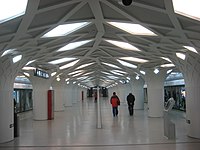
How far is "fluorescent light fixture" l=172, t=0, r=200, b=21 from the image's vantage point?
7.74m

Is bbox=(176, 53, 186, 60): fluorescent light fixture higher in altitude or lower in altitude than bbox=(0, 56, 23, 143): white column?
higher

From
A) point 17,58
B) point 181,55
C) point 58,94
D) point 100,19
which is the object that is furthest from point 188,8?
point 58,94

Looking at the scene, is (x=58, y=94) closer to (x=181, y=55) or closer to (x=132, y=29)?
(x=181, y=55)

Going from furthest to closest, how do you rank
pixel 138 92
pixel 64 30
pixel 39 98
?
pixel 138 92, pixel 39 98, pixel 64 30

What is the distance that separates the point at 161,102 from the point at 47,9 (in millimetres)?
17847

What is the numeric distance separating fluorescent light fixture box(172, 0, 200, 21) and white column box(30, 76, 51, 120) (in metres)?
16.9

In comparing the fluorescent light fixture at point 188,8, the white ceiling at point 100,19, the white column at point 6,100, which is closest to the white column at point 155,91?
the white ceiling at point 100,19

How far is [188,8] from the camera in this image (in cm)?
803

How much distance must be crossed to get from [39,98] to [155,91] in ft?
31.9

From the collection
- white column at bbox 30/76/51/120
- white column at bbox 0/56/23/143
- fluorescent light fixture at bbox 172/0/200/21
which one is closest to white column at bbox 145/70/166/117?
white column at bbox 30/76/51/120

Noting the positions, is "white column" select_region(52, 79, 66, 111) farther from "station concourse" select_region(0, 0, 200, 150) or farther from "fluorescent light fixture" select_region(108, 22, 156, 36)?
"fluorescent light fixture" select_region(108, 22, 156, 36)

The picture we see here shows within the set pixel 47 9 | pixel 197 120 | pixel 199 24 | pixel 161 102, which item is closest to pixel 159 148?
pixel 197 120

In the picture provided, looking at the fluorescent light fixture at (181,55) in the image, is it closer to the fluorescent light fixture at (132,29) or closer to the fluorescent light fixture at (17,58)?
the fluorescent light fixture at (132,29)

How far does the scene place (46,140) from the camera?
13.2m
